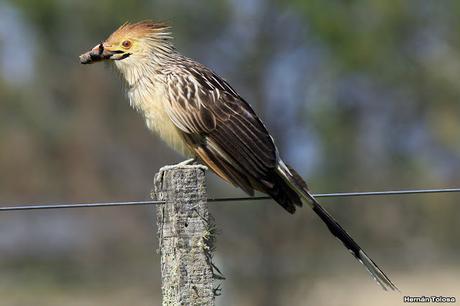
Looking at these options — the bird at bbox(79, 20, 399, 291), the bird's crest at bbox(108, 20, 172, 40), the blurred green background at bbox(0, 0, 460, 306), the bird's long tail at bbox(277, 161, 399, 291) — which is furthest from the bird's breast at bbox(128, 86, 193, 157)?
the blurred green background at bbox(0, 0, 460, 306)

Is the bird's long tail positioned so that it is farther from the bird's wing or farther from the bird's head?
the bird's head

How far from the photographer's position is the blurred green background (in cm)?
1306

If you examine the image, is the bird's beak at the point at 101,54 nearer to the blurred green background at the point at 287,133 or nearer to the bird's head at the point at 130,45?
the bird's head at the point at 130,45

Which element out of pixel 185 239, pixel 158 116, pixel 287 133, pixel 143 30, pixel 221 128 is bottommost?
pixel 185 239

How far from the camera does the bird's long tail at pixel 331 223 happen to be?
4973 millimetres

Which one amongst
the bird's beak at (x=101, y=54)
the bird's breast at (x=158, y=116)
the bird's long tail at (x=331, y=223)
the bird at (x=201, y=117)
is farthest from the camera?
the bird's beak at (x=101, y=54)

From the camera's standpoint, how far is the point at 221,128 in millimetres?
5746

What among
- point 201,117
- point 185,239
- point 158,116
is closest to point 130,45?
point 158,116

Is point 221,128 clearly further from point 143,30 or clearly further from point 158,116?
point 143,30

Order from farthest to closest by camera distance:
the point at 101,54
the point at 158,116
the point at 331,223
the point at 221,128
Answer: the point at 101,54
the point at 158,116
the point at 221,128
the point at 331,223

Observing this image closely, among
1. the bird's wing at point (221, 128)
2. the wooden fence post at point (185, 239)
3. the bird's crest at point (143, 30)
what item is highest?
the bird's crest at point (143, 30)

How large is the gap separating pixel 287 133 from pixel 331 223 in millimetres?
7382

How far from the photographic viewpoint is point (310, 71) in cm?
1344

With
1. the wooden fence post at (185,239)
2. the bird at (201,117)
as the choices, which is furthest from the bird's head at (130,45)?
the wooden fence post at (185,239)
